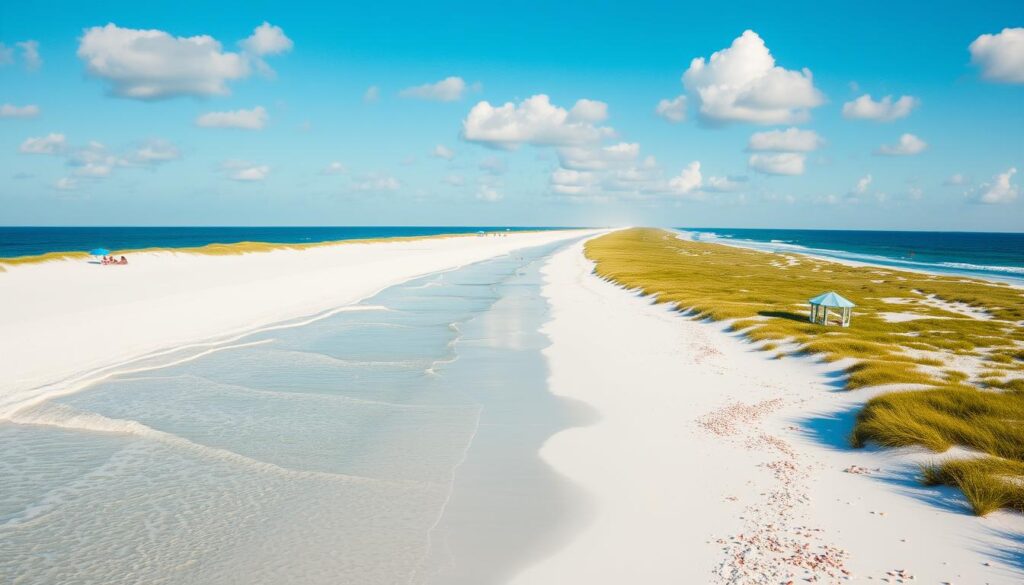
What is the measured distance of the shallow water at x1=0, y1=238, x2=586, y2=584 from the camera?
26.2 feet

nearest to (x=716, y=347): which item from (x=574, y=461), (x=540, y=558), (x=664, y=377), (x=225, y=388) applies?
(x=664, y=377)

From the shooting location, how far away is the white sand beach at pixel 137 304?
18.9 m

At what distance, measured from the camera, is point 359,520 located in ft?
29.9

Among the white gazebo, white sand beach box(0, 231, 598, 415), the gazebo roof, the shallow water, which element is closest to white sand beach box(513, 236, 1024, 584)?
the shallow water

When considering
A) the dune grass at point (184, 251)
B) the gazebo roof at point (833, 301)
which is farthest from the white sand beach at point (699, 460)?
the dune grass at point (184, 251)

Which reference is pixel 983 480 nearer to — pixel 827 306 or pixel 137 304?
pixel 827 306

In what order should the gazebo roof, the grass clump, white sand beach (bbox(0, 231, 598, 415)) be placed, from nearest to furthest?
the grass clump
white sand beach (bbox(0, 231, 598, 415))
the gazebo roof

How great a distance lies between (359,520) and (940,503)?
9.52m

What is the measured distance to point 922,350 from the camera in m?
20.3

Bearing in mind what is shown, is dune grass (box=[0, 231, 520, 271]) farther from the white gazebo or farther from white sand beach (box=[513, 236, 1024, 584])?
the white gazebo

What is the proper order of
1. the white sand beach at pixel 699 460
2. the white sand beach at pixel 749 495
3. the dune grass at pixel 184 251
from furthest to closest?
the dune grass at pixel 184 251 → the white sand beach at pixel 699 460 → the white sand beach at pixel 749 495

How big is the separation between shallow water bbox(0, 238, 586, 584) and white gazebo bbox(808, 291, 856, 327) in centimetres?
1355

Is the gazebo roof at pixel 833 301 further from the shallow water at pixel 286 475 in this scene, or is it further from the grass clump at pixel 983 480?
the grass clump at pixel 983 480

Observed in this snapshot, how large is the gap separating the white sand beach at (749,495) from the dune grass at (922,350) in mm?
620
